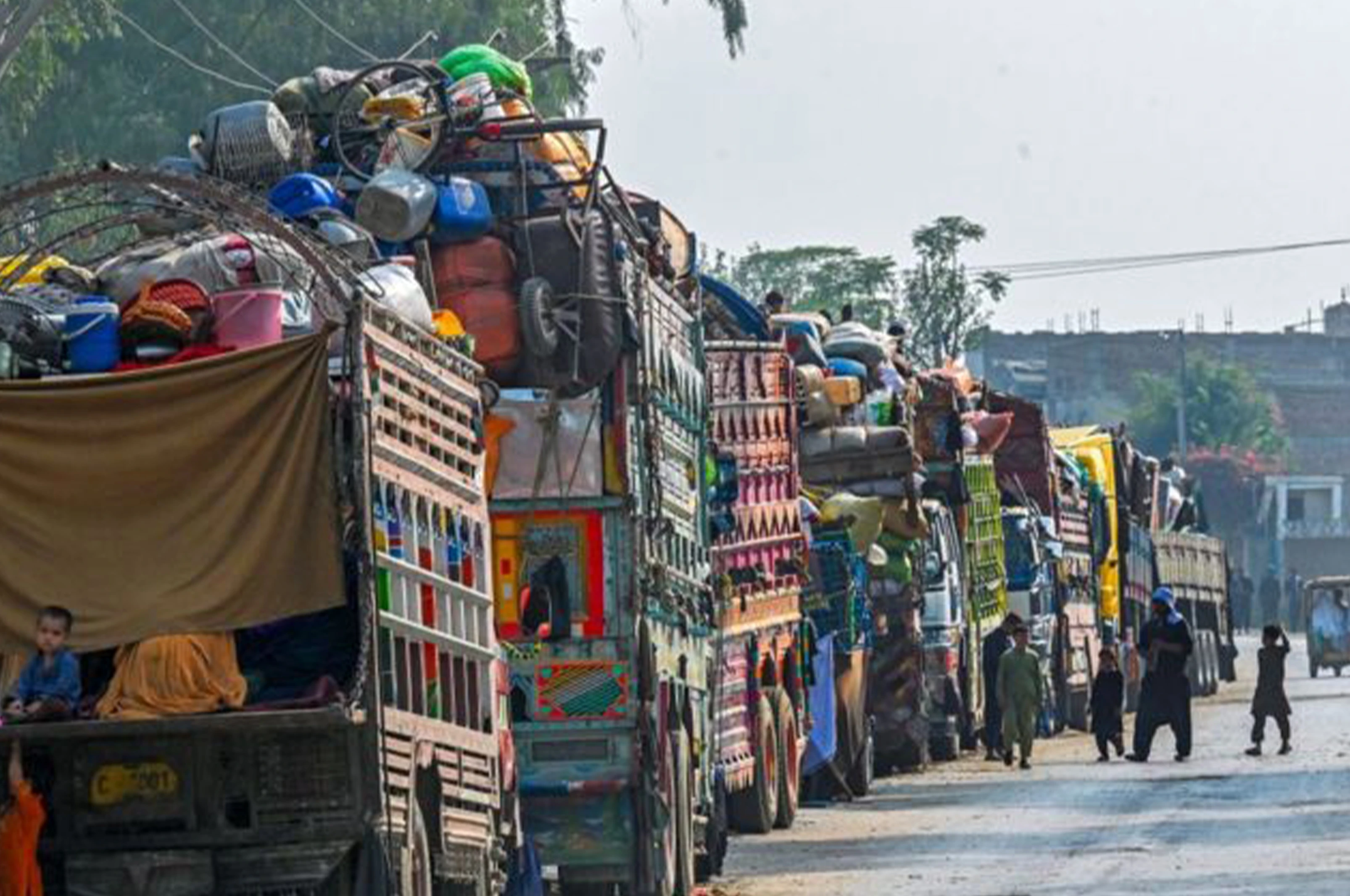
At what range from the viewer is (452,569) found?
15.5 meters

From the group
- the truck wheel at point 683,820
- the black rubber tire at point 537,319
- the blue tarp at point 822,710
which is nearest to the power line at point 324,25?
the blue tarp at point 822,710

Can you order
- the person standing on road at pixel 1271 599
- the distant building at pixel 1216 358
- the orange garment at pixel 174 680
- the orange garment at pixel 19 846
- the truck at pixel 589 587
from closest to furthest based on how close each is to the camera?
the orange garment at pixel 19 846 → the orange garment at pixel 174 680 → the truck at pixel 589 587 → the person standing on road at pixel 1271 599 → the distant building at pixel 1216 358

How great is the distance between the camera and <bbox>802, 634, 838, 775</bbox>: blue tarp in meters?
28.5

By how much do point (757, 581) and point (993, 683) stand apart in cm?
1339

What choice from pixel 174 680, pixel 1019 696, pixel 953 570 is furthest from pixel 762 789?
pixel 174 680

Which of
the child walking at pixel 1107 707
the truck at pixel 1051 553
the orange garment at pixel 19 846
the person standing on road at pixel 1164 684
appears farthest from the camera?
the truck at pixel 1051 553

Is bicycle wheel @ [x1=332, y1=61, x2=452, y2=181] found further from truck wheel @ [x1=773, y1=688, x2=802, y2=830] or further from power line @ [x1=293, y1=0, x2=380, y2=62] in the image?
power line @ [x1=293, y1=0, x2=380, y2=62]

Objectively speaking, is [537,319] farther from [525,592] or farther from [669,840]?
[669,840]

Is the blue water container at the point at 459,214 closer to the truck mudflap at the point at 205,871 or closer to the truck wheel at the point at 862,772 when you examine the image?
the truck mudflap at the point at 205,871

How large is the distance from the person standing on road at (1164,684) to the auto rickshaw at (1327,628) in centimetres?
3529

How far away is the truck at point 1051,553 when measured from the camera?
40562 mm

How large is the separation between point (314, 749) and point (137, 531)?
1029 mm

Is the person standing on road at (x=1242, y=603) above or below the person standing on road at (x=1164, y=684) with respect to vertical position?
above

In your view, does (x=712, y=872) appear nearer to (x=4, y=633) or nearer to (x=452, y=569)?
(x=452, y=569)
